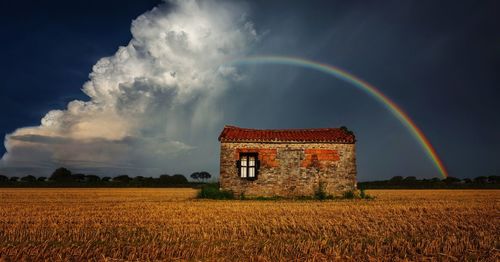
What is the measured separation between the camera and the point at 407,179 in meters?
74.1

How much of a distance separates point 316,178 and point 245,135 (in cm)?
588

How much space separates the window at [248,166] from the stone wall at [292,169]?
27 centimetres

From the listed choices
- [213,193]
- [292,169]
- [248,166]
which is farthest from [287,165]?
[213,193]

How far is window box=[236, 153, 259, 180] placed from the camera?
2448 centimetres

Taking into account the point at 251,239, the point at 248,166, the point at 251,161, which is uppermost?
the point at 251,161

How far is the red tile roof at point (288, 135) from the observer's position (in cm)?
2492

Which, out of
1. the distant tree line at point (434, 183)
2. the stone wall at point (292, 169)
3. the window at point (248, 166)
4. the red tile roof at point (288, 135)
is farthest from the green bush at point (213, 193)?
the distant tree line at point (434, 183)

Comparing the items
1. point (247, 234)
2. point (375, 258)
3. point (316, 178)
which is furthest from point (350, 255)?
point (316, 178)

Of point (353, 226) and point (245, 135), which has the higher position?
point (245, 135)

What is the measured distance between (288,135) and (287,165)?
2.60m

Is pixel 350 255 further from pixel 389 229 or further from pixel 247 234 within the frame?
pixel 389 229

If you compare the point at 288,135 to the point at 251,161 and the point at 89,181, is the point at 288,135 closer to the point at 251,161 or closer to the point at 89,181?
the point at 251,161

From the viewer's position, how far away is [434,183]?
68312mm

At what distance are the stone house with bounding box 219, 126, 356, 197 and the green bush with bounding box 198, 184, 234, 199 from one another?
41 cm
